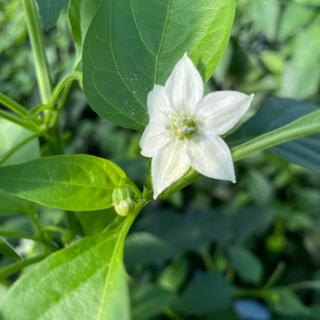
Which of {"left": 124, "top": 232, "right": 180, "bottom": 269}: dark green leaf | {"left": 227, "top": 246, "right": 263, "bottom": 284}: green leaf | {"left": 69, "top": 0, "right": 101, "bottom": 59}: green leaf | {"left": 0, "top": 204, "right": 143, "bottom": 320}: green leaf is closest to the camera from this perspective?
{"left": 0, "top": 204, "right": 143, "bottom": 320}: green leaf

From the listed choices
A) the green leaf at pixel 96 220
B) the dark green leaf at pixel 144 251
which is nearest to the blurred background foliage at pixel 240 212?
the dark green leaf at pixel 144 251

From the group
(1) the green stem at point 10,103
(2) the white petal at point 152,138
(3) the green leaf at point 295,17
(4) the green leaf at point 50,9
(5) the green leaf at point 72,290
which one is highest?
(4) the green leaf at point 50,9

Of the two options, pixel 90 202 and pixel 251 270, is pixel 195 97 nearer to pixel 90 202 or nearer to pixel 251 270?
pixel 90 202

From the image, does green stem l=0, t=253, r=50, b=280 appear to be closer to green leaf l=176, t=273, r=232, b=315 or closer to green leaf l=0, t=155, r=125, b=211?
green leaf l=0, t=155, r=125, b=211

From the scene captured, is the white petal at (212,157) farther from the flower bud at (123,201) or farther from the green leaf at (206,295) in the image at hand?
the green leaf at (206,295)

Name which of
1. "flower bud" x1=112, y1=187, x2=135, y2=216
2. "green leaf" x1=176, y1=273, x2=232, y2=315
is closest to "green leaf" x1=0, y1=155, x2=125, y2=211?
"flower bud" x1=112, y1=187, x2=135, y2=216

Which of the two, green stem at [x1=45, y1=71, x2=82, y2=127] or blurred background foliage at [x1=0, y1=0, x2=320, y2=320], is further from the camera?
blurred background foliage at [x1=0, y1=0, x2=320, y2=320]
